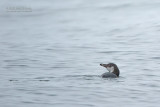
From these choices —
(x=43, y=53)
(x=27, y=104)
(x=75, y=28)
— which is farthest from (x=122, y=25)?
(x=27, y=104)

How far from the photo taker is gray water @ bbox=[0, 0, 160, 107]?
624 inches

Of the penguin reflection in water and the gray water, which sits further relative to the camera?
the penguin reflection in water

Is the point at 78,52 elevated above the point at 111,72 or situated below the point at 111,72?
below

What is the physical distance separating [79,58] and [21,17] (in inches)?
418

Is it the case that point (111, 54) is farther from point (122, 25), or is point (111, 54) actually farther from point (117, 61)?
point (122, 25)

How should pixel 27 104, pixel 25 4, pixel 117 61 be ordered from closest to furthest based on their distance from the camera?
1. pixel 27 104
2. pixel 117 61
3. pixel 25 4

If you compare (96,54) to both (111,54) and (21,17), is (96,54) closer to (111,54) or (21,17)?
(111,54)

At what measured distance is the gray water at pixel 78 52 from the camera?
52.0 ft

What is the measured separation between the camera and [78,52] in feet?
78.1

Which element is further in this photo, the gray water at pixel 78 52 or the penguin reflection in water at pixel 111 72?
the penguin reflection in water at pixel 111 72

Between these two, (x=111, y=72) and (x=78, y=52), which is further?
(x=78, y=52)

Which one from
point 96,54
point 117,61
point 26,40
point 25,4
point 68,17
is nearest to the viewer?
point 117,61

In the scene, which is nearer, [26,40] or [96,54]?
[96,54]

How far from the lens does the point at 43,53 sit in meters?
23.6
